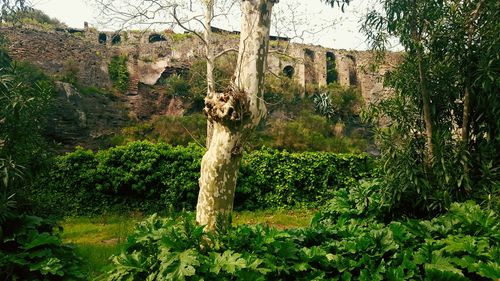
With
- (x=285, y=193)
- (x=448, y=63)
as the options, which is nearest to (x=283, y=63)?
(x=285, y=193)

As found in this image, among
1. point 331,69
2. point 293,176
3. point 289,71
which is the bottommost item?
point 293,176

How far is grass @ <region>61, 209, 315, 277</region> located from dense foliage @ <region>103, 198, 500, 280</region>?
213 cm

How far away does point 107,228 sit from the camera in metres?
10.1

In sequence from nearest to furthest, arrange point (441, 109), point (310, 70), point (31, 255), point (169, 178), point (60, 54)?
point (31, 255), point (441, 109), point (169, 178), point (60, 54), point (310, 70)

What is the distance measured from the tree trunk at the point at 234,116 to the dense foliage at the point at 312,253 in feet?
1.38

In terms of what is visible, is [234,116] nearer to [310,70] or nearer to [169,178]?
[169,178]

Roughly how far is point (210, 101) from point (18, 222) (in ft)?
8.46

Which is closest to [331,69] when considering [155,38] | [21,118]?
[155,38]

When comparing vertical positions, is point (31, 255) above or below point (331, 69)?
below

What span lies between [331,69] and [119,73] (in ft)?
64.8

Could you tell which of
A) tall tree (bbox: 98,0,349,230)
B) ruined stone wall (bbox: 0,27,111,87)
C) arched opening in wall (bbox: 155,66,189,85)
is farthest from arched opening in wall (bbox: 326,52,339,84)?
tall tree (bbox: 98,0,349,230)

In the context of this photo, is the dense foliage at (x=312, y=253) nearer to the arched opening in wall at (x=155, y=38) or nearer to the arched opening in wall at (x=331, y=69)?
the arched opening in wall at (x=155, y=38)

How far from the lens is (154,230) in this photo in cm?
463

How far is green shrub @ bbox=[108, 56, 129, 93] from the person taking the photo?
2410 centimetres
